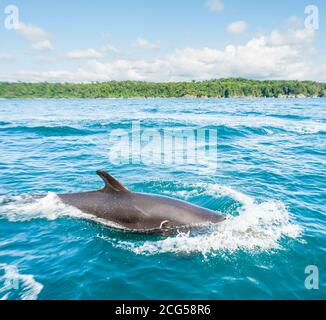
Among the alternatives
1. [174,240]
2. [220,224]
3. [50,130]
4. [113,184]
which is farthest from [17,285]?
[50,130]

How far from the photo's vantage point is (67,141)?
29266 mm

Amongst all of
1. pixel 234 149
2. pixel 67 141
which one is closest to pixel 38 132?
pixel 67 141

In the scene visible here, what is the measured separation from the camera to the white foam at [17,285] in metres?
7.40

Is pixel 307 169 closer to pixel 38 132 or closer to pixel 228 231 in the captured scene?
pixel 228 231

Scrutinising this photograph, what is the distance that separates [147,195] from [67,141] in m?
20.4

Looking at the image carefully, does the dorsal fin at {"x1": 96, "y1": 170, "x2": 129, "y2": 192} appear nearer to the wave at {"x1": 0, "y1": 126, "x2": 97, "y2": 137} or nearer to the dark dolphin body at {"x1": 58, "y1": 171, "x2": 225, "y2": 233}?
the dark dolphin body at {"x1": 58, "y1": 171, "x2": 225, "y2": 233}

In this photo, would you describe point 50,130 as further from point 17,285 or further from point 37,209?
point 17,285

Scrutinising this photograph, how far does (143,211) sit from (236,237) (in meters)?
2.68

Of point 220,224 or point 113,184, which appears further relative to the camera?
point 113,184

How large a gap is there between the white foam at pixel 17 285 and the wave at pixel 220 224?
2375 mm

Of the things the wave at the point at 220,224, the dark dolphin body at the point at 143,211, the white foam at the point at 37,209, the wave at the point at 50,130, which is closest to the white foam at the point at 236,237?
the wave at the point at 220,224

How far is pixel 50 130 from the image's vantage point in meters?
35.0

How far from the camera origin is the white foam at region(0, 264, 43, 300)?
740 centimetres
